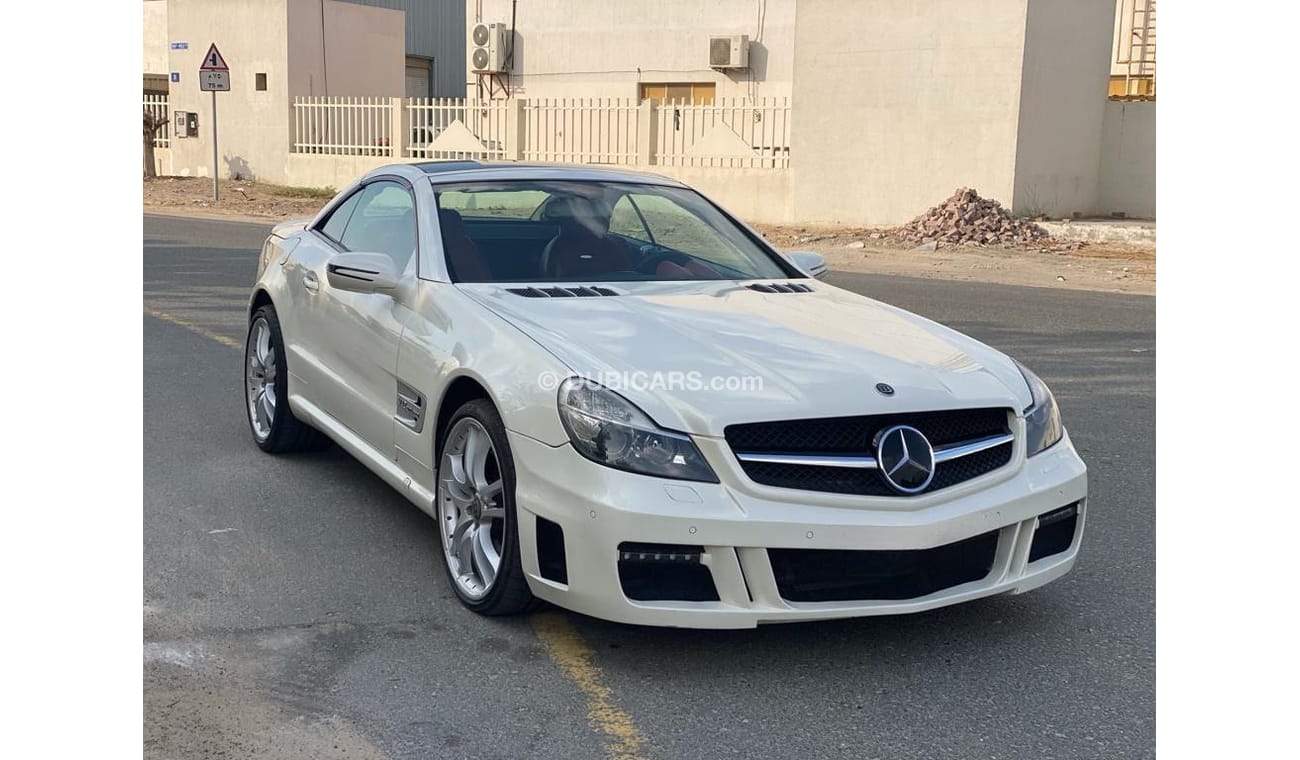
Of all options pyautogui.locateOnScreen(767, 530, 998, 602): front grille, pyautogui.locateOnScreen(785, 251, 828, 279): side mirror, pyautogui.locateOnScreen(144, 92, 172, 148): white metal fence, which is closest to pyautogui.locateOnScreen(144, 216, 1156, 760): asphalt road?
pyautogui.locateOnScreen(767, 530, 998, 602): front grille

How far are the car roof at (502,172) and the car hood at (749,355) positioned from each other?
0.85 metres

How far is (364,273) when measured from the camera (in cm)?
487

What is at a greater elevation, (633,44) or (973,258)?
(633,44)

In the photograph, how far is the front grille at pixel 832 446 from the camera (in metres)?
3.72

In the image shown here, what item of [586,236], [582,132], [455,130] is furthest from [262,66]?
[586,236]

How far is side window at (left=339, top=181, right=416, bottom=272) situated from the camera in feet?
17.4

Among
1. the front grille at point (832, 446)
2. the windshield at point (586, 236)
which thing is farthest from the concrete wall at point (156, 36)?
the front grille at point (832, 446)

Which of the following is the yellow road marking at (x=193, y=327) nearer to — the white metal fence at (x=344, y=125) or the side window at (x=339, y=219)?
the side window at (x=339, y=219)

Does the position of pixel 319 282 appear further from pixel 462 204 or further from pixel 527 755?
pixel 527 755

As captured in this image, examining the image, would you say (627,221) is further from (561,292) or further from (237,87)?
(237,87)

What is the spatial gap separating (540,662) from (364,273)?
5.61 feet

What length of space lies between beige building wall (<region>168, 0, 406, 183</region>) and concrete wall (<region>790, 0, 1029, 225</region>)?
12.6 metres

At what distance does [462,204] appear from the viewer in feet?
17.5

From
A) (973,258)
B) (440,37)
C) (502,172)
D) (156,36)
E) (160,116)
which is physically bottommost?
(973,258)
